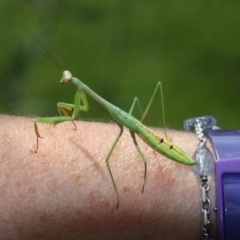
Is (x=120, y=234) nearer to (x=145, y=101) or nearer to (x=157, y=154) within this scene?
(x=157, y=154)

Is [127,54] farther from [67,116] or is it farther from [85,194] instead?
[85,194]

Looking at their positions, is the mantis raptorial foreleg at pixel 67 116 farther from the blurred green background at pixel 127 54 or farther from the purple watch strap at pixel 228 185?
the blurred green background at pixel 127 54

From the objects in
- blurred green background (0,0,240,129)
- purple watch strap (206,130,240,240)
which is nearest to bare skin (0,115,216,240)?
purple watch strap (206,130,240,240)

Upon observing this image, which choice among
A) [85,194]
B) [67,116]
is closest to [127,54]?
[67,116]

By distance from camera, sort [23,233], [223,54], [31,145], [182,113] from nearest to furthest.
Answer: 1. [23,233]
2. [31,145]
3. [182,113]
4. [223,54]

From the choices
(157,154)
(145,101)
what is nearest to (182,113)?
(145,101)
